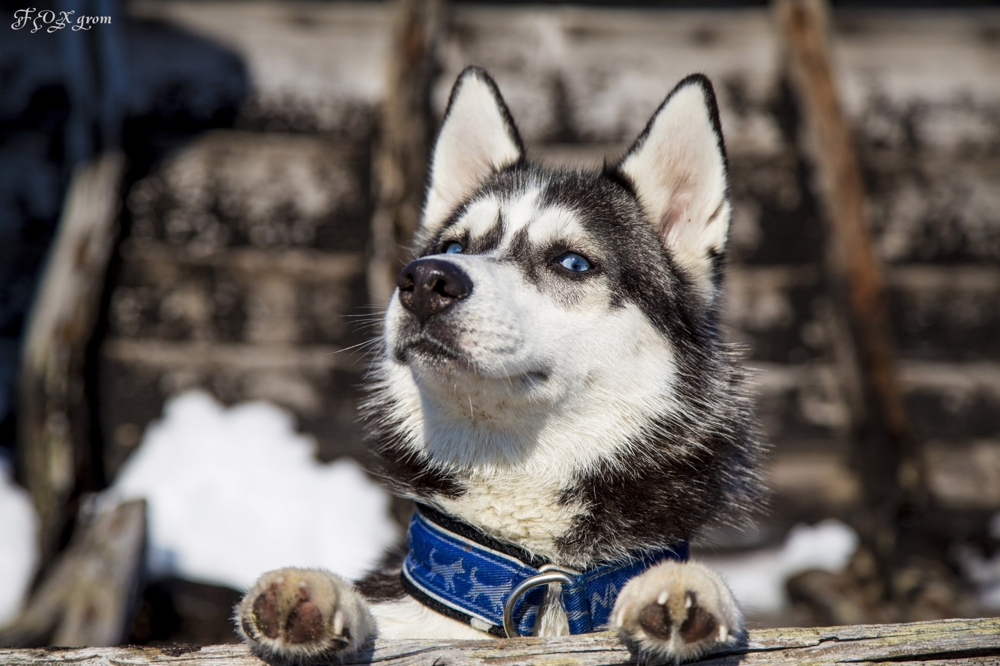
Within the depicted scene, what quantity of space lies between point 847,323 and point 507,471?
11.6ft

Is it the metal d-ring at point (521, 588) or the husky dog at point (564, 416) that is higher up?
the husky dog at point (564, 416)

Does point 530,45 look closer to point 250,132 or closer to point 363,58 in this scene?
point 363,58

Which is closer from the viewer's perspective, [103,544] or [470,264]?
[470,264]

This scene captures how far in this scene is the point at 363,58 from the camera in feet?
17.0

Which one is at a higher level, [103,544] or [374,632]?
[374,632]

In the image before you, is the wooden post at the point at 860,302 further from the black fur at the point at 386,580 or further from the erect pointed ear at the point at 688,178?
the black fur at the point at 386,580

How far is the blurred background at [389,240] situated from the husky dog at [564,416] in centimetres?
224

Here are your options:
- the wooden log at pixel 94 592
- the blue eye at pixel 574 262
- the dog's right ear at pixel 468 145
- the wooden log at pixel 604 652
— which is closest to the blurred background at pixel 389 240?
the wooden log at pixel 94 592

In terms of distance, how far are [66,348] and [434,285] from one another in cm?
371

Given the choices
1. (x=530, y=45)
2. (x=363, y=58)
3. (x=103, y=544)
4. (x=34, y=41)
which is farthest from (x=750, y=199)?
(x=34, y=41)

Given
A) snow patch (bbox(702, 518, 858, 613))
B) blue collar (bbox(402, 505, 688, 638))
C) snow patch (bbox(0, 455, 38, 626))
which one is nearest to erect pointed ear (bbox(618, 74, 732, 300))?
blue collar (bbox(402, 505, 688, 638))

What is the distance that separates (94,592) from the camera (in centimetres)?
382

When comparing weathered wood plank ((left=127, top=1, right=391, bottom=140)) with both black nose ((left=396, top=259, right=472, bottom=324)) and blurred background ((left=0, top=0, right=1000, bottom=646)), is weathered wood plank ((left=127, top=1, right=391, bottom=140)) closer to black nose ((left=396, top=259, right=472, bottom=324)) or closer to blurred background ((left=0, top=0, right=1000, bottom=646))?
blurred background ((left=0, top=0, right=1000, bottom=646))

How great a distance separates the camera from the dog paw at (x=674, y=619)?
167 cm
